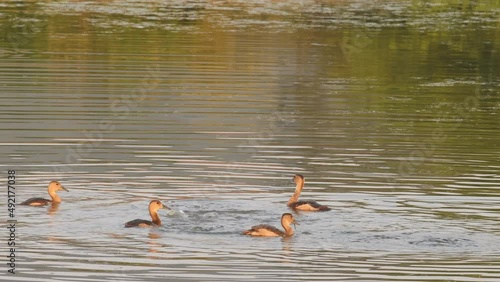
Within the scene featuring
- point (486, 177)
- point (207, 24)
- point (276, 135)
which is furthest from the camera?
point (207, 24)

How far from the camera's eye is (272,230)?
679 inches

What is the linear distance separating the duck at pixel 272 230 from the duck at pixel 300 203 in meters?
1.00

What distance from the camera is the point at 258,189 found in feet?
65.7

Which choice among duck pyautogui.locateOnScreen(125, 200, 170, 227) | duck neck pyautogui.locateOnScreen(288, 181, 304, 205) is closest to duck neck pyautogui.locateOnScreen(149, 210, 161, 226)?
duck pyautogui.locateOnScreen(125, 200, 170, 227)

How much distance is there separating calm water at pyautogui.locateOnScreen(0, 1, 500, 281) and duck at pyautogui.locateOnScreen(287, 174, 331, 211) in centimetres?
15

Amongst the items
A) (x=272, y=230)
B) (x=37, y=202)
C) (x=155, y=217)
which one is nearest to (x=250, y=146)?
(x=37, y=202)

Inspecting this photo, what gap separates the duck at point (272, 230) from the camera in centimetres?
1716

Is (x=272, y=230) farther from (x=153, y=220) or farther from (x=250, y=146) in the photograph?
(x=250, y=146)

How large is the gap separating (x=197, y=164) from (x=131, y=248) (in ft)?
17.3

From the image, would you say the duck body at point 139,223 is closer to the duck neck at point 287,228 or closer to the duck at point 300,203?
the duck neck at point 287,228

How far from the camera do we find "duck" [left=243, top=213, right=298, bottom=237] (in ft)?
56.3

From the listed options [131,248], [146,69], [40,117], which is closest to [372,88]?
[146,69]

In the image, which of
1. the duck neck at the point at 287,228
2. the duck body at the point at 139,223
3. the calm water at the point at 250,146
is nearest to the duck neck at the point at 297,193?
the calm water at the point at 250,146

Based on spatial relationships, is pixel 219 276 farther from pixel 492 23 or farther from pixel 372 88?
pixel 492 23
